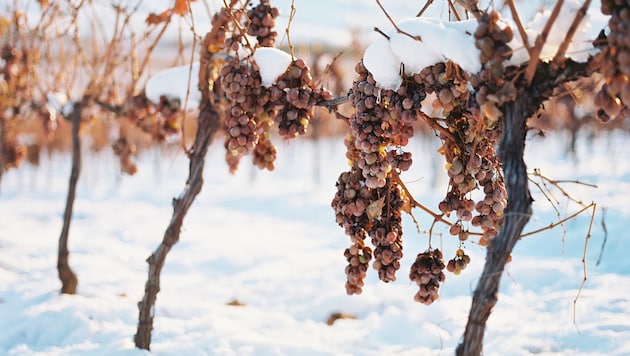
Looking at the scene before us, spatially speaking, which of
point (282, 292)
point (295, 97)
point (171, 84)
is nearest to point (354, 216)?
point (295, 97)

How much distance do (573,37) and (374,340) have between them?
80.5 inches

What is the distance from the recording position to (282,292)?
13.2 ft

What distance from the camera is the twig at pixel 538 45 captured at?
108 centimetres

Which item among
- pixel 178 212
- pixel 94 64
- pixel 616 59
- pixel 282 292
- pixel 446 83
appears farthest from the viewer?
pixel 282 292

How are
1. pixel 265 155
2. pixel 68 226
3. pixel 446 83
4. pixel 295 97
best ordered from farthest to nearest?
pixel 68 226 < pixel 265 155 < pixel 295 97 < pixel 446 83

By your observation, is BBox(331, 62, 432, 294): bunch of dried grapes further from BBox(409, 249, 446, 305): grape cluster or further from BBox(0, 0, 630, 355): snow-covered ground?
BBox(0, 0, 630, 355): snow-covered ground

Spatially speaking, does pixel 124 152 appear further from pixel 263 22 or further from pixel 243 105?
pixel 243 105

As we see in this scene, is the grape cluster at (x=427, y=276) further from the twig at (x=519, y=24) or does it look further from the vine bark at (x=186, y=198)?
the vine bark at (x=186, y=198)

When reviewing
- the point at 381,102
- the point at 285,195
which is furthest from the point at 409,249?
the point at 285,195

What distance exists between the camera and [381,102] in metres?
1.46

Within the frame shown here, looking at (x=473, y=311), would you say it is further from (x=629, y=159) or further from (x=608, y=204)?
(x=629, y=159)

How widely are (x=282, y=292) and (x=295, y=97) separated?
8.44ft

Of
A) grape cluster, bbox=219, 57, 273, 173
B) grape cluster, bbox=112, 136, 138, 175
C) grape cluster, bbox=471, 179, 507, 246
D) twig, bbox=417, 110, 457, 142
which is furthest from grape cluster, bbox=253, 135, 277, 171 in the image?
grape cluster, bbox=112, 136, 138, 175

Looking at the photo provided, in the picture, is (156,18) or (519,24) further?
(156,18)
